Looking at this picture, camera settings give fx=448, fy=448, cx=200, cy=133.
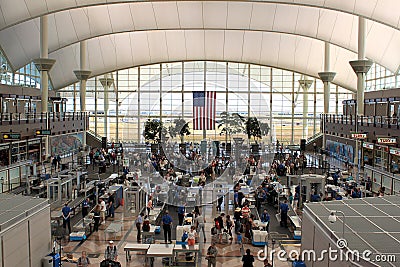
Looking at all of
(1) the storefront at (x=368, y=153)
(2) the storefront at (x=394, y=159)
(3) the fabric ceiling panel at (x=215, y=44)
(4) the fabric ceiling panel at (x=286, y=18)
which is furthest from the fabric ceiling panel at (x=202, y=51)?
(2) the storefront at (x=394, y=159)

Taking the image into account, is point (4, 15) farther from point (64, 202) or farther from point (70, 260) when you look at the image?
point (70, 260)

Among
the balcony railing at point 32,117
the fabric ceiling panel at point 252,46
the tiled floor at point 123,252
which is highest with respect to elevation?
the fabric ceiling panel at point 252,46

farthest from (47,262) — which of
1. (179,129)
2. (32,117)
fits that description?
(179,129)

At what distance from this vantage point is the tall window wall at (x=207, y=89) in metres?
45.5

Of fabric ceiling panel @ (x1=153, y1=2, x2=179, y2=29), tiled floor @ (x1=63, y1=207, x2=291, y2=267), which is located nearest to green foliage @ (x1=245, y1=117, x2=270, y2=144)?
fabric ceiling panel @ (x1=153, y1=2, x2=179, y2=29)

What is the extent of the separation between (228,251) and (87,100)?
117 ft

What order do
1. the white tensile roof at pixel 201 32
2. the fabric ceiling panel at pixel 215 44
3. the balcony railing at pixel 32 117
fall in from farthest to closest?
the fabric ceiling panel at pixel 215 44
the white tensile roof at pixel 201 32
the balcony railing at pixel 32 117

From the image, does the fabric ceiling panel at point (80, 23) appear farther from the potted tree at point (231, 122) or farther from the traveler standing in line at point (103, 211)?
the traveler standing in line at point (103, 211)

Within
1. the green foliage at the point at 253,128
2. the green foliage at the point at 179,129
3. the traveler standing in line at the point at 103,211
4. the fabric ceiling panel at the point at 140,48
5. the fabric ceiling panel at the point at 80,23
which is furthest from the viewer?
the fabric ceiling panel at the point at 140,48

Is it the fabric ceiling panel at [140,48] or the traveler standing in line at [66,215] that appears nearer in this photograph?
the traveler standing in line at [66,215]

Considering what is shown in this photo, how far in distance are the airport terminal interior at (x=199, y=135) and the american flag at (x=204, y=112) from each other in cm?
9

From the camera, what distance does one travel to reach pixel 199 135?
46.9 metres

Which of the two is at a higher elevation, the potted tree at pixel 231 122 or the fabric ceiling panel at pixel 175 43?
the fabric ceiling panel at pixel 175 43

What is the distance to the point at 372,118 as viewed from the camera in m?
26.5
